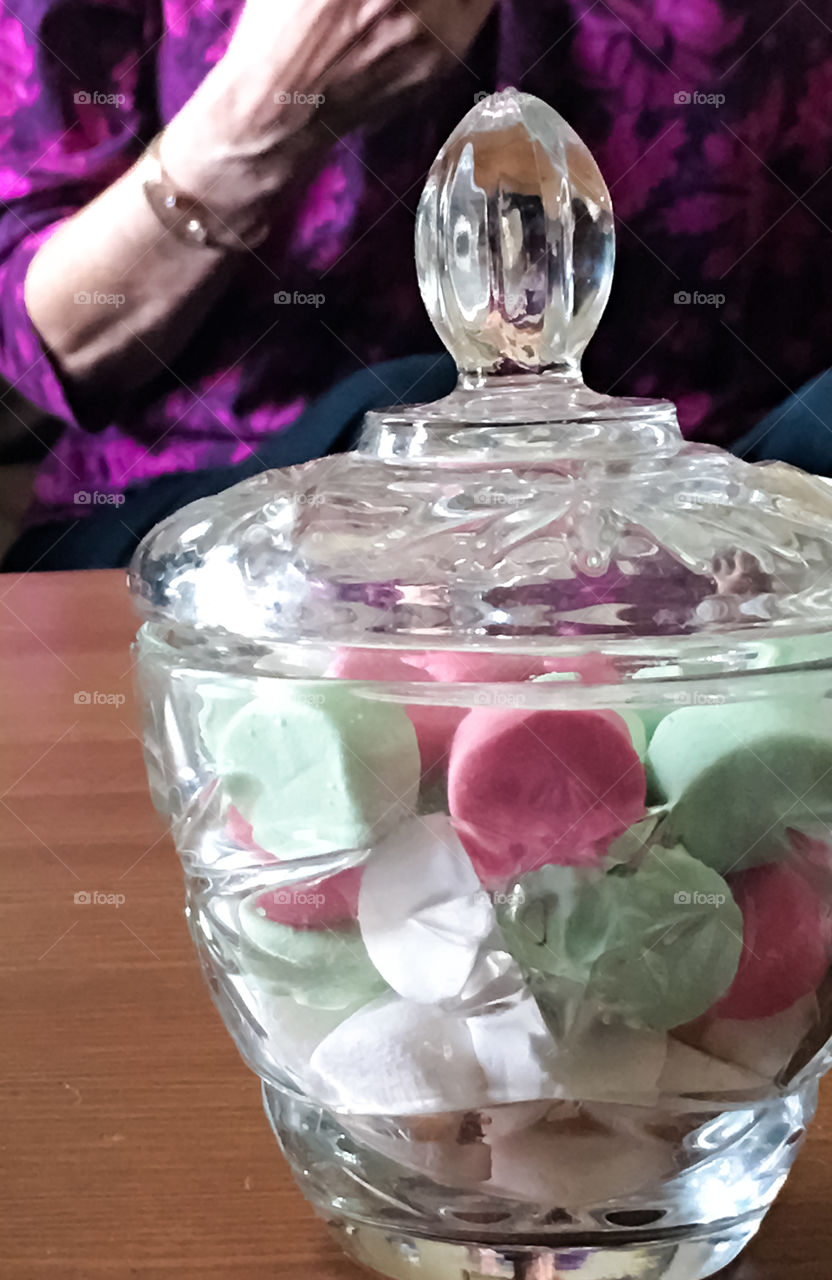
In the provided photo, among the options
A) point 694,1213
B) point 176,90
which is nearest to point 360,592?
point 694,1213

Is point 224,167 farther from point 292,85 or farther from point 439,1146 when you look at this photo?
point 439,1146

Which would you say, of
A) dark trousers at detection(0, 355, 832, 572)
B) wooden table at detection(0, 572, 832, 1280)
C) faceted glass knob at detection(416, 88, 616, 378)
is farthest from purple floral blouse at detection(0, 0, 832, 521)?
faceted glass knob at detection(416, 88, 616, 378)

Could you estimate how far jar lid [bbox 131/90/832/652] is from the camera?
0.21m

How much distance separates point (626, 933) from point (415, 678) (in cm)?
6

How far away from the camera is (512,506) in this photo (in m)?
0.24

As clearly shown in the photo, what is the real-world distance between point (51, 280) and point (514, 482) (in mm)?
1335

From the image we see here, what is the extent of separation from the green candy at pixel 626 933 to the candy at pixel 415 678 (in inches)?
1.2

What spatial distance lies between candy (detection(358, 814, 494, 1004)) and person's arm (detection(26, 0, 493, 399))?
4.22ft

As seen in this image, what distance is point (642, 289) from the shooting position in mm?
1341

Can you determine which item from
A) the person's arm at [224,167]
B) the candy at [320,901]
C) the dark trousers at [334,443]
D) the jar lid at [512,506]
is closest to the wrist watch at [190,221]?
the person's arm at [224,167]

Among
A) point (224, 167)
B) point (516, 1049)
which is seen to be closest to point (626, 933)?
point (516, 1049)

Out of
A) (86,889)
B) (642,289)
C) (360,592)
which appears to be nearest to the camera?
(360,592)

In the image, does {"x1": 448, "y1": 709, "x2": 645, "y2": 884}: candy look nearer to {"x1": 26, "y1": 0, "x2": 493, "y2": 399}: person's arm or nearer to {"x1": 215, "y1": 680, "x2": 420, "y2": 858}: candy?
{"x1": 215, "y1": 680, "x2": 420, "y2": 858}: candy

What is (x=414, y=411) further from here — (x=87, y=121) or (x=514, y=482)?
(x=87, y=121)
